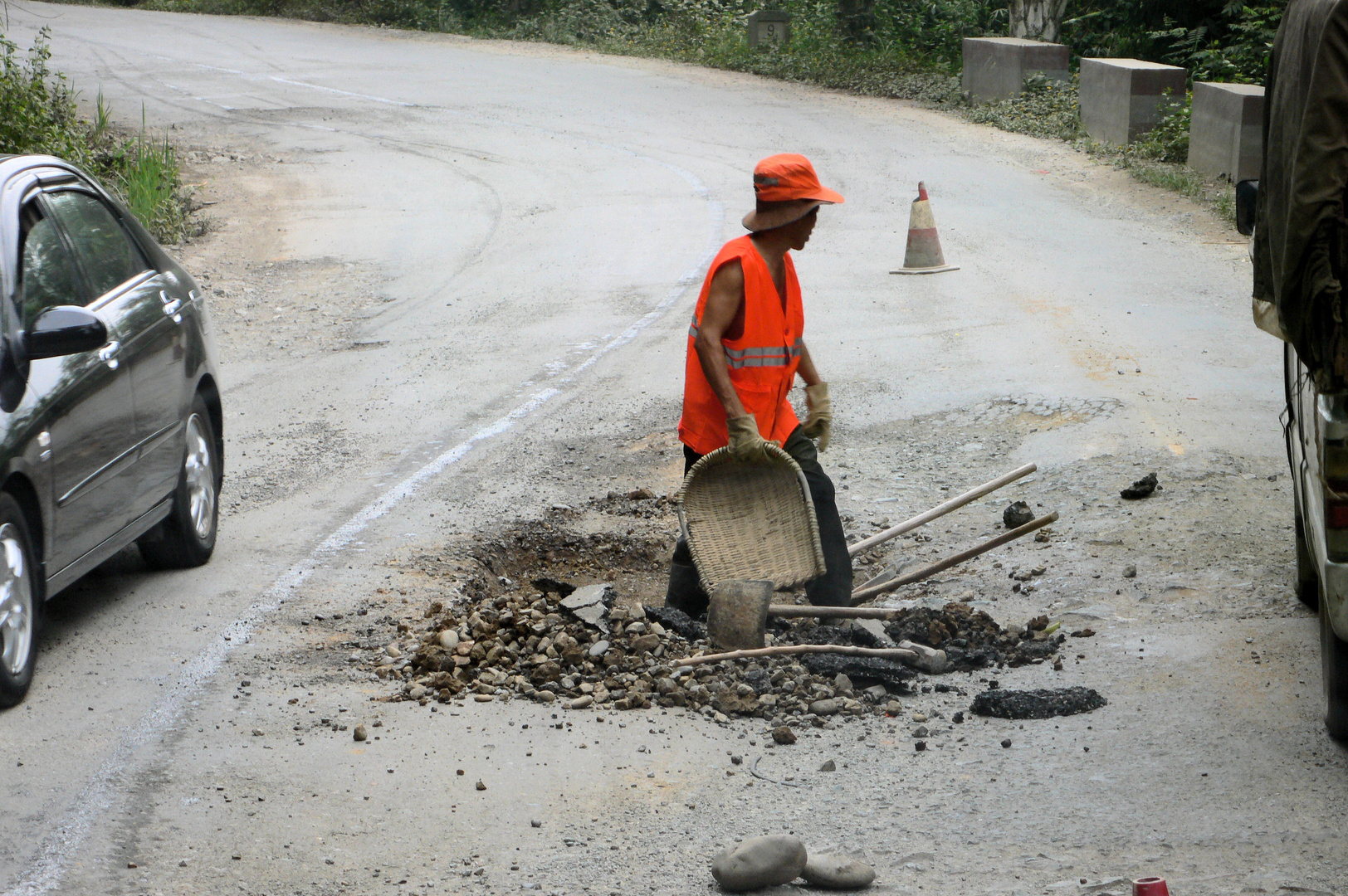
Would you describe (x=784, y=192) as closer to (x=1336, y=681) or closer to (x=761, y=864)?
(x=1336, y=681)

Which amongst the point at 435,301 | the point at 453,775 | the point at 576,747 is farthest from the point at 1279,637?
the point at 435,301

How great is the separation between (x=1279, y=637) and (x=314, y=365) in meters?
7.11

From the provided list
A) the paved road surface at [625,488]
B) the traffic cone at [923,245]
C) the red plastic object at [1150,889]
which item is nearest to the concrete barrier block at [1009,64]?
the paved road surface at [625,488]

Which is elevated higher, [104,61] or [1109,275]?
[104,61]

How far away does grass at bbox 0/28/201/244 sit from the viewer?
44.8 ft

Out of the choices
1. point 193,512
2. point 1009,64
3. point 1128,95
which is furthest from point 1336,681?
point 1009,64

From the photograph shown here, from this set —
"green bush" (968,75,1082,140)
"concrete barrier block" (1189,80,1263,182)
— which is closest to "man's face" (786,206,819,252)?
"concrete barrier block" (1189,80,1263,182)

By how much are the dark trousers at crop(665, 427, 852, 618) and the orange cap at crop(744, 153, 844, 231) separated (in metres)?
0.88

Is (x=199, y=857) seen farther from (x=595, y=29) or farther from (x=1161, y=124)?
(x=595, y=29)

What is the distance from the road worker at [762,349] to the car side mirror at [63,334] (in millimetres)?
2127

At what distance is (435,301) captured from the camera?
12.4m

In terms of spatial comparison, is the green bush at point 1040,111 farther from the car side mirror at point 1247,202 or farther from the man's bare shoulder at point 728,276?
the man's bare shoulder at point 728,276

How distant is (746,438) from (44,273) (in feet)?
8.83

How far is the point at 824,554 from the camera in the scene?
5723 millimetres
